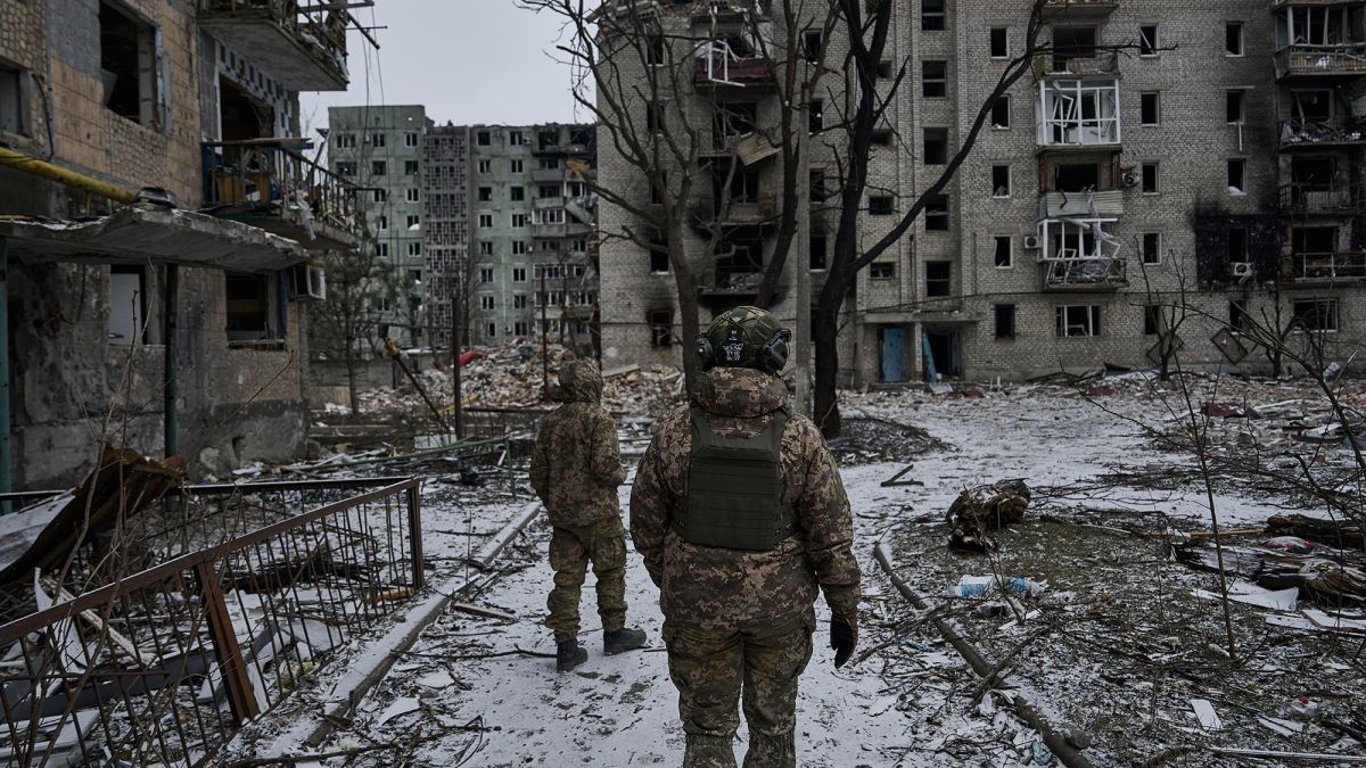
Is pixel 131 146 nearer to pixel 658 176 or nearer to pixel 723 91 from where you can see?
pixel 658 176

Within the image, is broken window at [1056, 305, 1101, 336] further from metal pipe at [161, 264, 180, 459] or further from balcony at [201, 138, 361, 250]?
metal pipe at [161, 264, 180, 459]

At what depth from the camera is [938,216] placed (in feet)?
108

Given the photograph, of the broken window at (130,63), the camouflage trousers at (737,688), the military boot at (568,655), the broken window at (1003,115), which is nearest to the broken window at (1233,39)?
the broken window at (1003,115)

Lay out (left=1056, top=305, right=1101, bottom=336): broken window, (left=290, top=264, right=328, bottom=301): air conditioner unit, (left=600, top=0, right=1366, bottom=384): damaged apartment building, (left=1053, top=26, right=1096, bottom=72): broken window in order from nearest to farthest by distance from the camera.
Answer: (left=290, top=264, right=328, bottom=301): air conditioner unit, (left=600, top=0, right=1366, bottom=384): damaged apartment building, (left=1053, top=26, right=1096, bottom=72): broken window, (left=1056, top=305, right=1101, bottom=336): broken window

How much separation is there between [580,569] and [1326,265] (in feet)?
121

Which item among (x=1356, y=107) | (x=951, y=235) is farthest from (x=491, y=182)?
(x=1356, y=107)

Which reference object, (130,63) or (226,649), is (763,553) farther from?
(130,63)

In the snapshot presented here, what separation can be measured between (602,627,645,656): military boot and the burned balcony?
105ft

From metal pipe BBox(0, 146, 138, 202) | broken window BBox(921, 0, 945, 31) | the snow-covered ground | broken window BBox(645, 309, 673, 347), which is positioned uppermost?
broken window BBox(921, 0, 945, 31)

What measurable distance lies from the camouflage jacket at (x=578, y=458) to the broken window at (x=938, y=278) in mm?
29617

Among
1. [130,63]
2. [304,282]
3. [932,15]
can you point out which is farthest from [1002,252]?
[130,63]

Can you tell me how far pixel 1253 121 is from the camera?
3203 centimetres

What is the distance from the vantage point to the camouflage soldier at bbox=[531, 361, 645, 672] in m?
4.75

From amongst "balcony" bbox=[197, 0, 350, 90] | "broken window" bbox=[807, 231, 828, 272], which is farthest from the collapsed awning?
"broken window" bbox=[807, 231, 828, 272]
